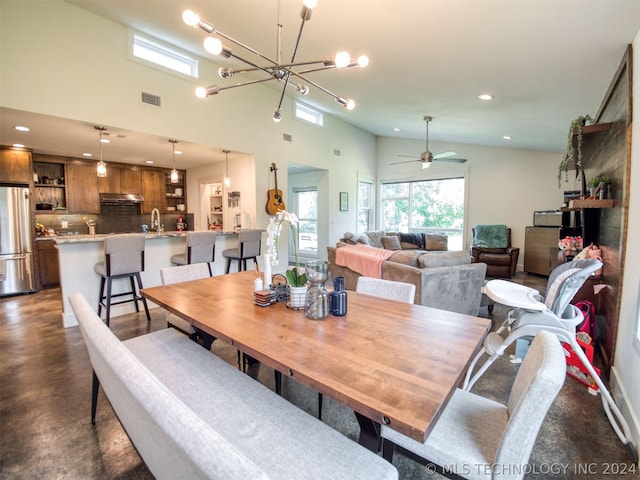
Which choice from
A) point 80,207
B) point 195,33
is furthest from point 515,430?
point 80,207

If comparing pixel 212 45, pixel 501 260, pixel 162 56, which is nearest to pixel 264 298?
pixel 212 45

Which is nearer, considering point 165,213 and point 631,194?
point 631,194

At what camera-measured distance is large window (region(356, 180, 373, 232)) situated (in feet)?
26.8

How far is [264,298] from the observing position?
1.85 meters

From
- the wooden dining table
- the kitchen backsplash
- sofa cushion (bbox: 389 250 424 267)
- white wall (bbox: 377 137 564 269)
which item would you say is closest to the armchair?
white wall (bbox: 377 137 564 269)

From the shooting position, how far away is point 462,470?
1040mm

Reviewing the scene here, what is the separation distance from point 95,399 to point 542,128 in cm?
630

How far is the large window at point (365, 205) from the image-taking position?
817cm

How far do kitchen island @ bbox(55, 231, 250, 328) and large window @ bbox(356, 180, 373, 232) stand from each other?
5031mm

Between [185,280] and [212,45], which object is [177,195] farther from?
[212,45]

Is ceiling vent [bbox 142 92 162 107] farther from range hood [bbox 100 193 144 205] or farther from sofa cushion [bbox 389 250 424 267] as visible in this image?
sofa cushion [bbox 389 250 424 267]

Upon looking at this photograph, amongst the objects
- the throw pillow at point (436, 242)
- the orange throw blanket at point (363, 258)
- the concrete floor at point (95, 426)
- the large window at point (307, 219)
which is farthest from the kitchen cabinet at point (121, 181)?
the throw pillow at point (436, 242)

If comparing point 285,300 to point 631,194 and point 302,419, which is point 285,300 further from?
point 631,194

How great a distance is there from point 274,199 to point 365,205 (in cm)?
370
